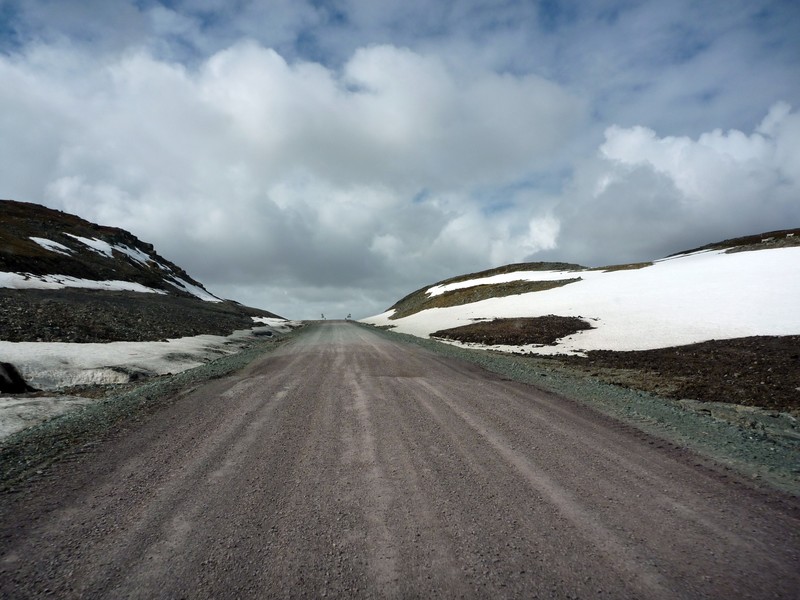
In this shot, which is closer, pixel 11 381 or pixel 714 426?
pixel 714 426

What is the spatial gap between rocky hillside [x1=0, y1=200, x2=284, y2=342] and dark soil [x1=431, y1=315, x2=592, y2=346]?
73.3 feet

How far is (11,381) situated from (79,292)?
32076 mm

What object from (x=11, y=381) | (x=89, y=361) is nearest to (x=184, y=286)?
(x=89, y=361)

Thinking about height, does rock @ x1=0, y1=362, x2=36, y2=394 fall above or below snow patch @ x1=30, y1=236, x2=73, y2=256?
below

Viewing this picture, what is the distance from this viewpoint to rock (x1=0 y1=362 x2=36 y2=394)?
10.8 metres

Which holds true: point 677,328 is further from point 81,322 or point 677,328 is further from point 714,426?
point 81,322

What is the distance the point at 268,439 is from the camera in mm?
6609

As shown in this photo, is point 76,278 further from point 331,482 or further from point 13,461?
point 331,482

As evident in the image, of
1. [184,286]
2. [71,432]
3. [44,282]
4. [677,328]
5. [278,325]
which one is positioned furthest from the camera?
[184,286]

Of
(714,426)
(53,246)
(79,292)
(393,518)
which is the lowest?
(393,518)

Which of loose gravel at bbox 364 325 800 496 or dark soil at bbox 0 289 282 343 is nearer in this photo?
loose gravel at bbox 364 325 800 496

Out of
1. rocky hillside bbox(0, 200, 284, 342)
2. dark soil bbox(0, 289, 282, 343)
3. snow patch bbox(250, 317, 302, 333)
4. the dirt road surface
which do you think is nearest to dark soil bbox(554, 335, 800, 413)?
the dirt road surface

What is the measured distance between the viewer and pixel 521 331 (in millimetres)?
29438

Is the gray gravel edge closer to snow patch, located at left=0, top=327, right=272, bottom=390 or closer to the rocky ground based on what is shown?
snow patch, located at left=0, top=327, right=272, bottom=390
